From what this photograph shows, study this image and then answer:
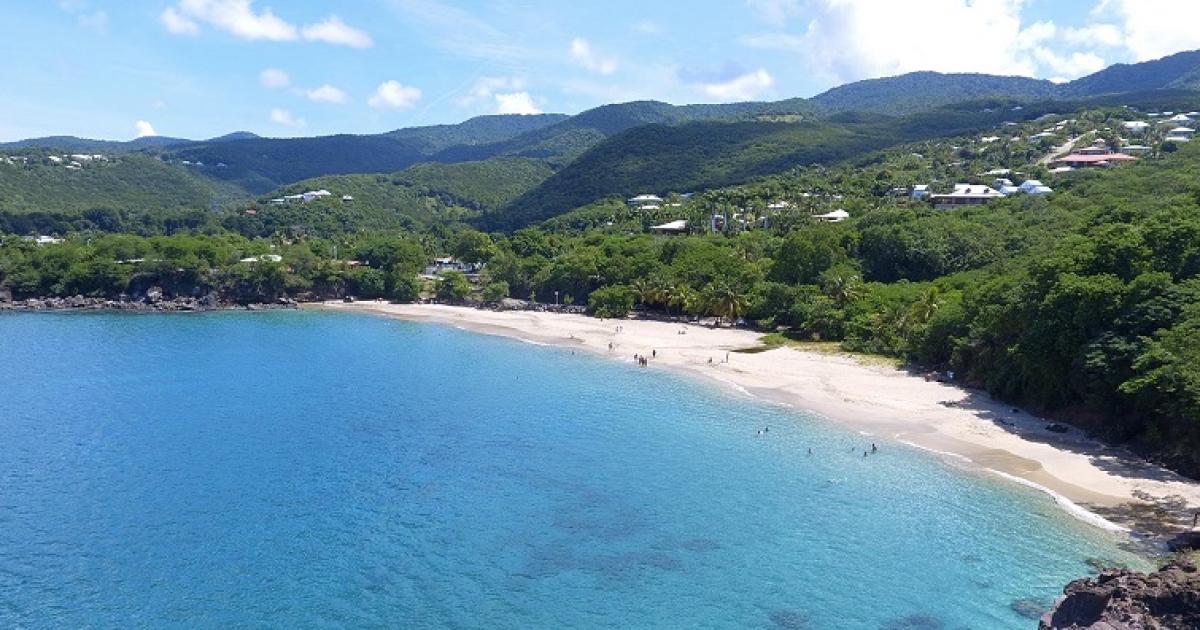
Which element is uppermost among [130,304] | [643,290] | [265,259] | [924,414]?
[265,259]

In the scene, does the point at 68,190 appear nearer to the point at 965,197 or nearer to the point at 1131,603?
the point at 965,197

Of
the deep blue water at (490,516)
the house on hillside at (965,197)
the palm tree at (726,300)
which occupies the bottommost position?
the deep blue water at (490,516)

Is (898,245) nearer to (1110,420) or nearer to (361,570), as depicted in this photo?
(1110,420)

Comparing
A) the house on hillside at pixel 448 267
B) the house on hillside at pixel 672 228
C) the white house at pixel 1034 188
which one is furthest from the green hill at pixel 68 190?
the white house at pixel 1034 188

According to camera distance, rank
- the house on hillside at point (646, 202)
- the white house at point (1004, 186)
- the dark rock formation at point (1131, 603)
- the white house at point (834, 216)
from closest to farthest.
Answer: the dark rock formation at point (1131, 603)
the white house at point (834, 216)
the white house at point (1004, 186)
the house on hillside at point (646, 202)

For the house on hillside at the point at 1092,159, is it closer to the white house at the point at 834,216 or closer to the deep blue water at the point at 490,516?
the white house at the point at 834,216

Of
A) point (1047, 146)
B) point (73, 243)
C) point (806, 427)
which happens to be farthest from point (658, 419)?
point (1047, 146)

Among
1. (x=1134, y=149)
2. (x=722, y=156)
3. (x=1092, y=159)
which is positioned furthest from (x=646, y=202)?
(x=1134, y=149)
